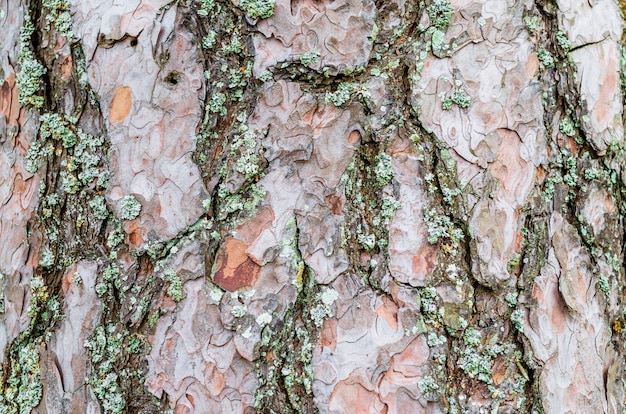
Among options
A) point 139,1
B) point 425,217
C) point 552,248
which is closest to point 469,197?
point 425,217

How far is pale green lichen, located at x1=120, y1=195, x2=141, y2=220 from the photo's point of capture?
1.15 metres

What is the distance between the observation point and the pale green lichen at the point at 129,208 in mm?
1146

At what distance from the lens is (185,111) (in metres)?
1.15

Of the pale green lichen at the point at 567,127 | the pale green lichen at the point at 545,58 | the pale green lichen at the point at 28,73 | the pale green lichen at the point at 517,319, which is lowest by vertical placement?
the pale green lichen at the point at 517,319

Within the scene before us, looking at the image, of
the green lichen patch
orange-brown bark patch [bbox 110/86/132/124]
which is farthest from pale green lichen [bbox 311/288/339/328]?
orange-brown bark patch [bbox 110/86/132/124]

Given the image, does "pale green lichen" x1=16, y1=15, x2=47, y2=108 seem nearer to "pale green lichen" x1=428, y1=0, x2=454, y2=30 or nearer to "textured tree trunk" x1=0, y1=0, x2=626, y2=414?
"textured tree trunk" x1=0, y1=0, x2=626, y2=414

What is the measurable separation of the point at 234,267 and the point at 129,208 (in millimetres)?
224

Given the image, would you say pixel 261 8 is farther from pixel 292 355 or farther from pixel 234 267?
pixel 292 355

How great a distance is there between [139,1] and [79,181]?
0.36 metres

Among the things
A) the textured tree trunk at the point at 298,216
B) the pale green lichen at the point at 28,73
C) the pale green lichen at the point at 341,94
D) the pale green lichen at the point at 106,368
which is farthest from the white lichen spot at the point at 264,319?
the pale green lichen at the point at 28,73

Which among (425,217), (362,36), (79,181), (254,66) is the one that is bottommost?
(79,181)

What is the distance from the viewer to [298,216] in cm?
112

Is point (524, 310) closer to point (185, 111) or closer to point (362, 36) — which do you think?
point (362, 36)

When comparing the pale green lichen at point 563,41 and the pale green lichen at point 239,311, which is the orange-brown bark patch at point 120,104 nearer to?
the pale green lichen at point 239,311
